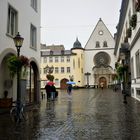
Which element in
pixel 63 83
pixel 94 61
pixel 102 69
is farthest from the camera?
pixel 63 83

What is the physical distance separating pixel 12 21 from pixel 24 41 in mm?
1929

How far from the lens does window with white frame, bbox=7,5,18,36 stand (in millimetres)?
15797

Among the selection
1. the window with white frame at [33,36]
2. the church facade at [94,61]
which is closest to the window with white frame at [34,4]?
the window with white frame at [33,36]

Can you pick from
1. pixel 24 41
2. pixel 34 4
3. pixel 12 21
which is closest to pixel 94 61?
pixel 34 4

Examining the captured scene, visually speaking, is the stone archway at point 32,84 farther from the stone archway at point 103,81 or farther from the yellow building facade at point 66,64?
the stone archway at point 103,81

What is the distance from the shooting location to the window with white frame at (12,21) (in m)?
15.8

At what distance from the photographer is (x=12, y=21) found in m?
16.4

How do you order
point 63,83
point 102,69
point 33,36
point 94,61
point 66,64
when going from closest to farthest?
point 33,36 < point 102,69 < point 94,61 < point 66,64 < point 63,83

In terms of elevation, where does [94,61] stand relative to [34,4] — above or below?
above

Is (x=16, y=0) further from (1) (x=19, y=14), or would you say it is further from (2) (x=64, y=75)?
(2) (x=64, y=75)

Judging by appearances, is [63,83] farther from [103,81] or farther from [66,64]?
[103,81]

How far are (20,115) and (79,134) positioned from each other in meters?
4.18

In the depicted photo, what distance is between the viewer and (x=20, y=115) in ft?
36.6

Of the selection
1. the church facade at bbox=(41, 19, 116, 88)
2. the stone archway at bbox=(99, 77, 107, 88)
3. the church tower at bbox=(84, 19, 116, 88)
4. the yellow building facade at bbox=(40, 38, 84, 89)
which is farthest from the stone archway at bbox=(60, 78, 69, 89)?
the stone archway at bbox=(99, 77, 107, 88)
